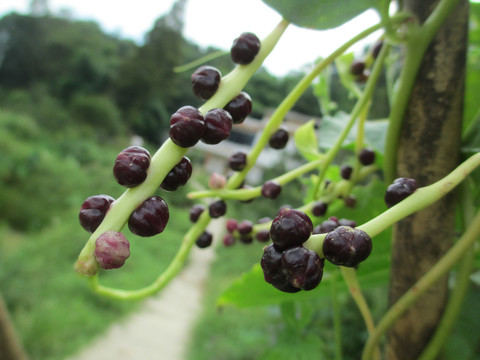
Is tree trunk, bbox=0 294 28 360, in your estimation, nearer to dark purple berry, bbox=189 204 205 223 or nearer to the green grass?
dark purple berry, bbox=189 204 205 223

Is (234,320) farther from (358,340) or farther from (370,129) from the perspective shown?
(370,129)

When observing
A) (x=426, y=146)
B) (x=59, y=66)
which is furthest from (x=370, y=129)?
(x=59, y=66)

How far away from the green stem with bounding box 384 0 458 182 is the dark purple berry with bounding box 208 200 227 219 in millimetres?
170

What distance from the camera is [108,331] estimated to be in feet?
12.9

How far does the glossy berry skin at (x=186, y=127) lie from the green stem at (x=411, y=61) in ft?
0.75

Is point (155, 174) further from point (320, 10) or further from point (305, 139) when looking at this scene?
point (305, 139)

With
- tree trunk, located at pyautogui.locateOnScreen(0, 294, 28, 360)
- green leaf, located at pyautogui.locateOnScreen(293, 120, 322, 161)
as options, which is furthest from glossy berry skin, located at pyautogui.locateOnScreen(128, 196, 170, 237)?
tree trunk, located at pyautogui.locateOnScreen(0, 294, 28, 360)

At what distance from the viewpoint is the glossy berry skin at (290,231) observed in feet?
0.64

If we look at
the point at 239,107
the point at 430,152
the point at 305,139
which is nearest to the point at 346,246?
the point at 239,107

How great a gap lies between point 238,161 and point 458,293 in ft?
0.76

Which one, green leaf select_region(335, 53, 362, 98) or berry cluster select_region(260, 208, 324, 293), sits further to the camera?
green leaf select_region(335, 53, 362, 98)

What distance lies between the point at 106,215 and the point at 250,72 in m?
0.14

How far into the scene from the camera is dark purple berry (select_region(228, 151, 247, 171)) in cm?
37

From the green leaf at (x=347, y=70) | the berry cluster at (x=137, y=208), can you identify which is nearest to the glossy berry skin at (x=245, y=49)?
the berry cluster at (x=137, y=208)
